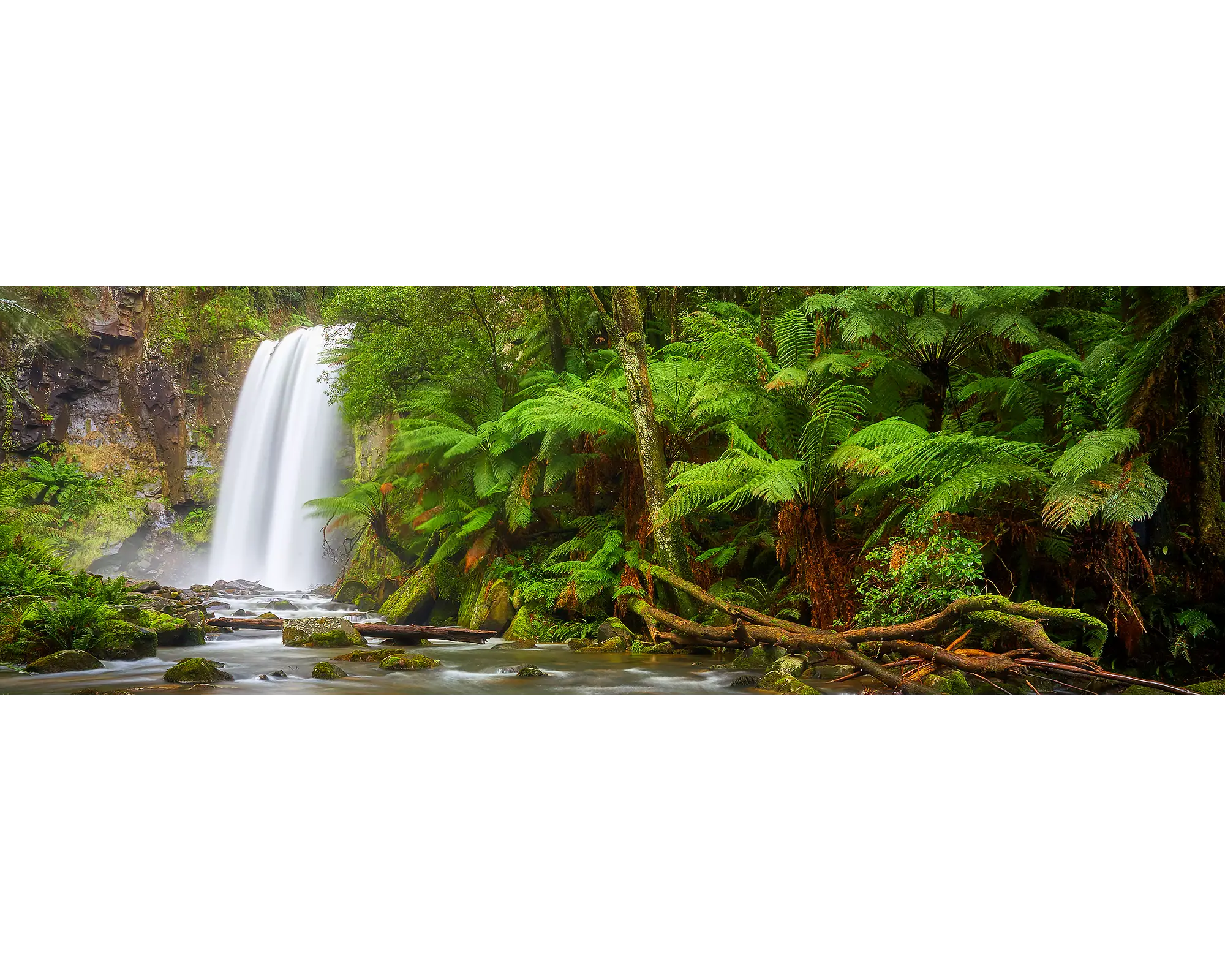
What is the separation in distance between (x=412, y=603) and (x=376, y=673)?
1.45 ft

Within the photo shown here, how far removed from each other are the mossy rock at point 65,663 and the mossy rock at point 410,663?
4.67 feet

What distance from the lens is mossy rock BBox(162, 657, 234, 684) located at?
4203mm

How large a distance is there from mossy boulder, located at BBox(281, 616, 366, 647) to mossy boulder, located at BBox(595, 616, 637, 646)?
1275mm

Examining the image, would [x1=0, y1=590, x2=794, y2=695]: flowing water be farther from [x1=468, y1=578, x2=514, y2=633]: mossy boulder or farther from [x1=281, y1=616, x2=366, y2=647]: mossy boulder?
[x1=468, y1=578, x2=514, y2=633]: mossy boulder

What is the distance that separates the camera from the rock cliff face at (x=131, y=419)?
442 centimetres

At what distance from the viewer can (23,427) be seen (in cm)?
438

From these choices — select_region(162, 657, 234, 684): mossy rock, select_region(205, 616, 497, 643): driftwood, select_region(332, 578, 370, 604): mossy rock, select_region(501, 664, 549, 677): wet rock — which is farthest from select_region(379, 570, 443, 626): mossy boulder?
select_region(162, 657, 234, 684): mossy rock

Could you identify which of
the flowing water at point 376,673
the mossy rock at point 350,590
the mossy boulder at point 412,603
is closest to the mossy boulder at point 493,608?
the flowing water at point 376,673

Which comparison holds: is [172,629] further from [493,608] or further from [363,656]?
[493,608]

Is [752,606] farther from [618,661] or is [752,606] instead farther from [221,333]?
[221,333]

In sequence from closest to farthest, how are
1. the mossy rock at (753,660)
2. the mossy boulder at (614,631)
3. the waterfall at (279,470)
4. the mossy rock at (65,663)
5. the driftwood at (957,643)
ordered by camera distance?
the driftwood at (957,643), the mossy rock at (65,663), the mossy rock at (753,660), the waterfall at (279,470), the mossy boulder at (614,631)

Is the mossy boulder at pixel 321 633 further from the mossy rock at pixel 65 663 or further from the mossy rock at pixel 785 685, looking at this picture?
the mossy rock at pixel 785 685

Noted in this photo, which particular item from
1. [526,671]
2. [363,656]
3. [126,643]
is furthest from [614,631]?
[126,643]

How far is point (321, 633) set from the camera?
4461 millimetres
